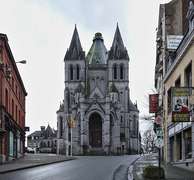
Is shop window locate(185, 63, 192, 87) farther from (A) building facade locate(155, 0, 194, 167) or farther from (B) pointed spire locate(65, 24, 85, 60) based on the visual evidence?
(B) pointed spire locate(65, 24, 85, 60)

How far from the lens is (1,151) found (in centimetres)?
4381

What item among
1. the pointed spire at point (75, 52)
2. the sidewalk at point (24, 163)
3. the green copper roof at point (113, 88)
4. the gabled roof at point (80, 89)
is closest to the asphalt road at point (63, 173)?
the sidewalk at point (24, 163)

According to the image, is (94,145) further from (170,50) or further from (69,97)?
(170,50)

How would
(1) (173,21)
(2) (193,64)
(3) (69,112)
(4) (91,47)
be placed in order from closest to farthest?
(2) (193,64) → (1) (173,21) → (3) (69,112) → (4) (91,47)

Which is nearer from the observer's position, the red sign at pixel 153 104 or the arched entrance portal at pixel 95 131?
the red sign at pixel 153 104

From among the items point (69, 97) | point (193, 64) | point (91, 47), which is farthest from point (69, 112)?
point (193, 64)

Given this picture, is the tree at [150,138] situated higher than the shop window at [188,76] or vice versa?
the shop window at [188,76]

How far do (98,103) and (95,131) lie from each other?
7132mm

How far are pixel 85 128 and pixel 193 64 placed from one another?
93238 mm

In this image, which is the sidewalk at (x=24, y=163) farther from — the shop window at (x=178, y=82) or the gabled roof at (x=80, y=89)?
the gabled roof at (x=80, y=89)

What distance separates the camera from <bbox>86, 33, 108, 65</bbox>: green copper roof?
13988 centimetres

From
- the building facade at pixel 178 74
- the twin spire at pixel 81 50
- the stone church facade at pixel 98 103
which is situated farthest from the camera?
the twin spire at pixel 81 50

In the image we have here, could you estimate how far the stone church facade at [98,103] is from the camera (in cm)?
12084

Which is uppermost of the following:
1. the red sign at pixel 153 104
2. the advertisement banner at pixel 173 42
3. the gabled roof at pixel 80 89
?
the gabled roof at pixel 80 89
